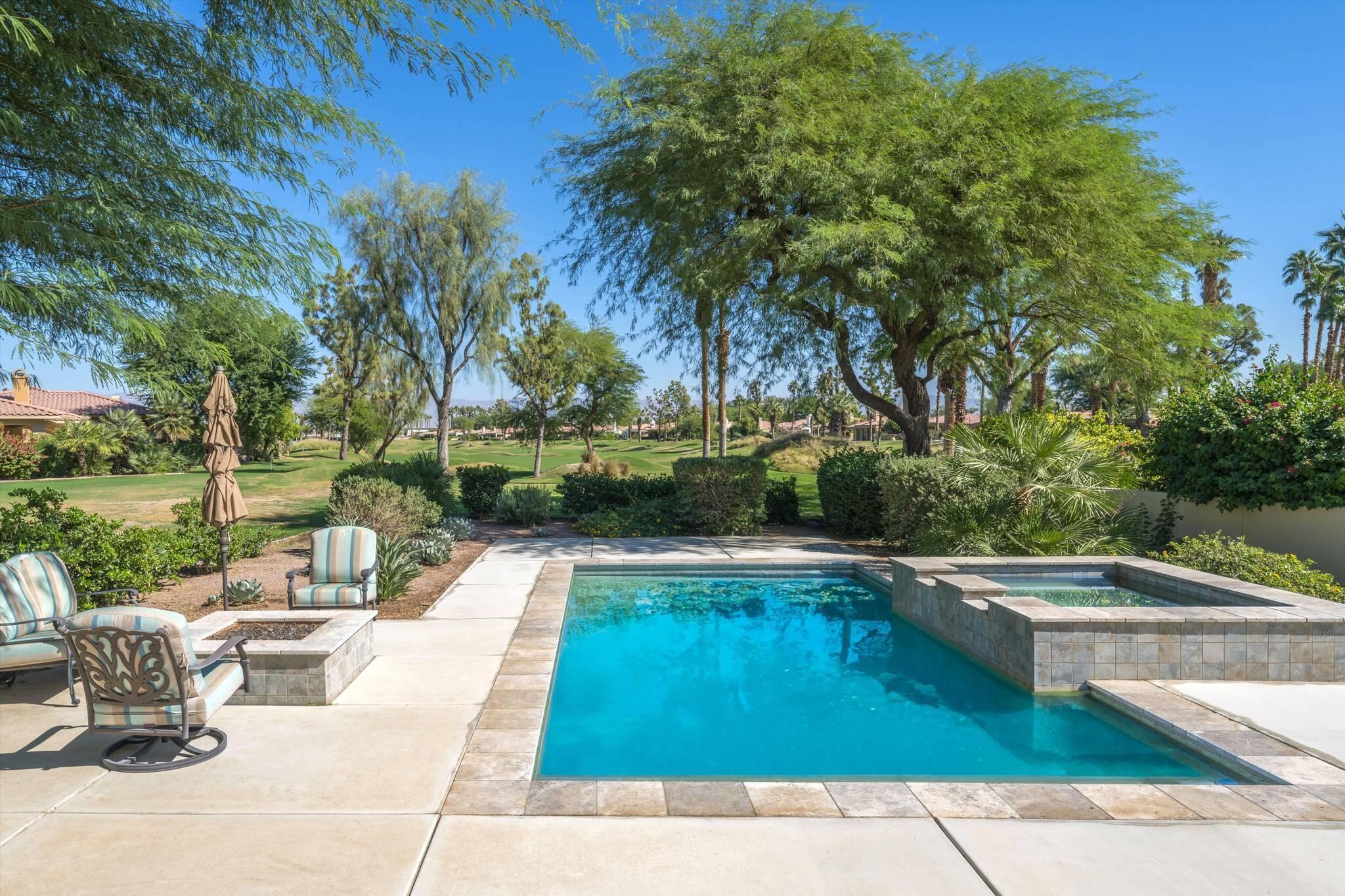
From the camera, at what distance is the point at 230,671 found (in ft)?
17.2

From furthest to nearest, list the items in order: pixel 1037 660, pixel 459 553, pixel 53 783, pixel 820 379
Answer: pixel 820 379, pixel 459 553, pixel 1037 660, pixel 53 783

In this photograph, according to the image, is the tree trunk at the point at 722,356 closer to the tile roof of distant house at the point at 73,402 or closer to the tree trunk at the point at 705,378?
the tree trunk at the point at 705,378

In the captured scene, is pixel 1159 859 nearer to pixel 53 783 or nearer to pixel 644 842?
pixel 644 842

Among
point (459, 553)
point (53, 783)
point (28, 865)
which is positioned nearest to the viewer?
point (28, 865)

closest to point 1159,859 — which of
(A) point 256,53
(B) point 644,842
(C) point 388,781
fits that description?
(B) point 644,842

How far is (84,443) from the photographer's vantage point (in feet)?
114

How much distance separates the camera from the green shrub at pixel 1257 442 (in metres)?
10.4

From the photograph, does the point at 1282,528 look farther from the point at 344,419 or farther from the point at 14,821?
the point at 344,419

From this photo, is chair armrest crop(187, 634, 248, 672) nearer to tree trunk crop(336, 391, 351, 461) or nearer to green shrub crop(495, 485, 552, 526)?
green shrub crop(495, 485, 552, 526)

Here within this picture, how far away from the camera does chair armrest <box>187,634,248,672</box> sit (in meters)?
4.66

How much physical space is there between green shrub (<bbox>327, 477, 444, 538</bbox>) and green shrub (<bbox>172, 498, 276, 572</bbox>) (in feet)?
4.35

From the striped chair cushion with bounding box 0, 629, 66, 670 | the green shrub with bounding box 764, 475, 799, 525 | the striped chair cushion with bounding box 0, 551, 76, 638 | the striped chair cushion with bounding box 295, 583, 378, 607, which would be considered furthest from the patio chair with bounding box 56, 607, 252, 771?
the green shrub with bounding box 764, 475, 799, 525

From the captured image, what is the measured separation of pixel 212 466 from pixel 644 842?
22.7ft

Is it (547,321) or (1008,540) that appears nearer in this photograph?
(1008,540)
